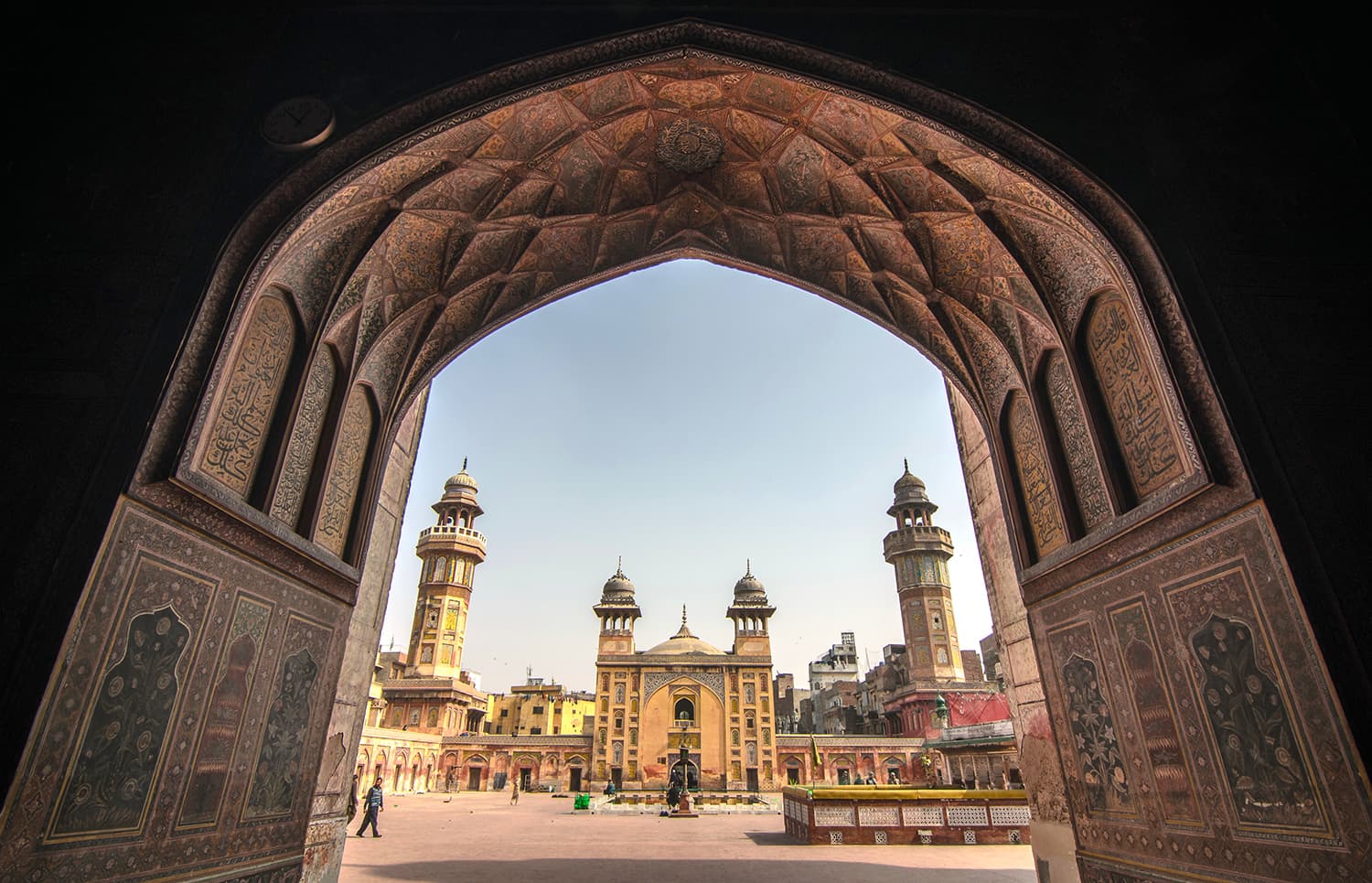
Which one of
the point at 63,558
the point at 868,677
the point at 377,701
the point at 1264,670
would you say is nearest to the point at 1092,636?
the point at 1264,670

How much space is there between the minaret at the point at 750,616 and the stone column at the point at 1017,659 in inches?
1066

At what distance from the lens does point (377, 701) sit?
32.8 metres

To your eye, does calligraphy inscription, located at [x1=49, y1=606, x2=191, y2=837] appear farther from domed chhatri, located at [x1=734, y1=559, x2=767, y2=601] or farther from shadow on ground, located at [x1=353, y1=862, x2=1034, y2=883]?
domed chhatri, located at [x1=734, y1=559, x2=767, y2=601]

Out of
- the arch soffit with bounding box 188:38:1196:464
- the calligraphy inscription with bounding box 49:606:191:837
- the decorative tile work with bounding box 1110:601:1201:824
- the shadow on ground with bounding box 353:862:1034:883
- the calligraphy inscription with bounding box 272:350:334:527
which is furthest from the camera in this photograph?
the shadow on ground with bounding box 353:862:1034:883

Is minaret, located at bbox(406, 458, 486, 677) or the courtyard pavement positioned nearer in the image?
the courtyard pavement

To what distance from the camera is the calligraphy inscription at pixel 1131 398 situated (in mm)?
4586

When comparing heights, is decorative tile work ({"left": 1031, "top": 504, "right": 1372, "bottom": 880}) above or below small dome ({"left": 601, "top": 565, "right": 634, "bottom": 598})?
below

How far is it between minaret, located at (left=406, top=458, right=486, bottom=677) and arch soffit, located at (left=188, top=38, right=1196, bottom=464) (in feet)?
98.1

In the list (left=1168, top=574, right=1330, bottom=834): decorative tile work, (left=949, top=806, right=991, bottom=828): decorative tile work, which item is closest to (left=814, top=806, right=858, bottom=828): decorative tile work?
(left=949, top=806, right=991, bottom=828): decorative tile work

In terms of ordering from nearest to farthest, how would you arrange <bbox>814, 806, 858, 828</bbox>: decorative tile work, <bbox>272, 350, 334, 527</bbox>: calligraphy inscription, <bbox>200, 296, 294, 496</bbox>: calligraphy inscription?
<bbox>200, 296, 294, 496</bbox>: calligraphy inscription
<bbox>272, 350, 334, 527</bbox>: calligraphy inscription
<bbox>814, 806, 858, 828</bbox>: decorative tile work

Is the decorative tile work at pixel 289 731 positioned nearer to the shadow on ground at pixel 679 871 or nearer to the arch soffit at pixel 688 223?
the arch soffit at pixel 688 223

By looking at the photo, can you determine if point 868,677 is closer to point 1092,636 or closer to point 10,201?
point 1092,636

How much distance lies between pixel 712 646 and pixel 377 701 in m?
17.0

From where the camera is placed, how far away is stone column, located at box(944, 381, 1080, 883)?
5.87 meters
